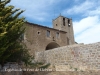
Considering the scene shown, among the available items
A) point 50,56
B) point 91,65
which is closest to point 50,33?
point 50,56

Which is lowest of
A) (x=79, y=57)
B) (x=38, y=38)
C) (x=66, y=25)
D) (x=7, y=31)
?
(x=79, y=57)

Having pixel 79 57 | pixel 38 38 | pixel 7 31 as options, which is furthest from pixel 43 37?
pixel 7 31

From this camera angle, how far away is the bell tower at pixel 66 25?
25125 millimetres

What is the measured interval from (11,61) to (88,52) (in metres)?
5.65

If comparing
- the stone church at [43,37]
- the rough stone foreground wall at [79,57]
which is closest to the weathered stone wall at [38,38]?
the stone church at [43,37]

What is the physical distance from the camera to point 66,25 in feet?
85.3

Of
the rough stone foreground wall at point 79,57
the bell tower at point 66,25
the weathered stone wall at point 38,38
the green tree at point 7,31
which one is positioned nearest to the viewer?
the green tree at point 7,31

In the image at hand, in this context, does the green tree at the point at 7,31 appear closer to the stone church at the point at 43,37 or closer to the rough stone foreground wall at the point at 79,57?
the rough stone foreground wall at the point at 79,57

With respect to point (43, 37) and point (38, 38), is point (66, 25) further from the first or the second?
point (38, 38)

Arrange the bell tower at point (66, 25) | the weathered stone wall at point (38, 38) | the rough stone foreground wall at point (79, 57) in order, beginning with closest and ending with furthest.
→ the rough stone foreground wall at point (79, 57) < the weathered stone wall at point (38, 38) < the bell tower at point (66, 25)

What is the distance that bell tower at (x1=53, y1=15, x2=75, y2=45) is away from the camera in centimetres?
2512

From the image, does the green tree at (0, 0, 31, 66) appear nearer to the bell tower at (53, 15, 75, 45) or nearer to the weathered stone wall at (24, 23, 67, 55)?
the weathered stone wall at (24, 23, 67, 55)

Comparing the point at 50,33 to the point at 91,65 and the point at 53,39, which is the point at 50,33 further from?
the point at 91,65

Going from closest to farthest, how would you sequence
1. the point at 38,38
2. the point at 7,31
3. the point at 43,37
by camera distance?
the point at 7,31 < the point at 38,38 < the point at 43,37
